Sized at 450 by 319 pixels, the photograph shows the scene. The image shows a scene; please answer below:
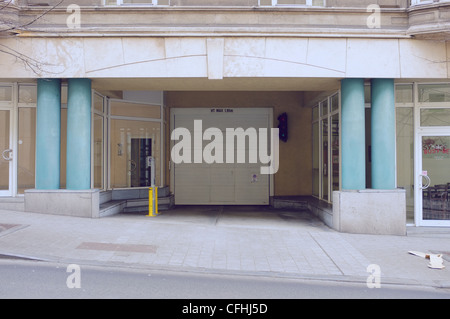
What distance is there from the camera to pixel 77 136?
1058 cm

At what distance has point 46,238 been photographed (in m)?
8.09

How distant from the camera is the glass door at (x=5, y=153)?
36.7 feet

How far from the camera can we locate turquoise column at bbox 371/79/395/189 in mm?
10230

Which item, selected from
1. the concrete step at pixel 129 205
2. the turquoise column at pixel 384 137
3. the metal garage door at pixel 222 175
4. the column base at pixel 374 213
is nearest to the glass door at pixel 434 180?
the turquoise column at pixel 384 137

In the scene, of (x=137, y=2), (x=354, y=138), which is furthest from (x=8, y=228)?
(x=354, y=138)

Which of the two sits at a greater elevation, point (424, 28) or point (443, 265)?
point (424, 28)

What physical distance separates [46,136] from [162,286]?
6452mm

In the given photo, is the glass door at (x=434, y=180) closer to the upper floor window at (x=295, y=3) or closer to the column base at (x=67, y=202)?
the upper floor window at (x=295, y=3)

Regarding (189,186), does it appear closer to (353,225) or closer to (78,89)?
(78,89)

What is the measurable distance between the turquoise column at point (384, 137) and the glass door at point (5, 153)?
943 cm

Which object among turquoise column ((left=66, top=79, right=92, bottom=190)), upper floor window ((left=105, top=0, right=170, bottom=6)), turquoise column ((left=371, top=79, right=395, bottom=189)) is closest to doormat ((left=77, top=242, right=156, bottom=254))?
turquoise column ((left=66, top=79, right=92, bottom=190))

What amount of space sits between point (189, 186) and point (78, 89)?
19.2 ft
